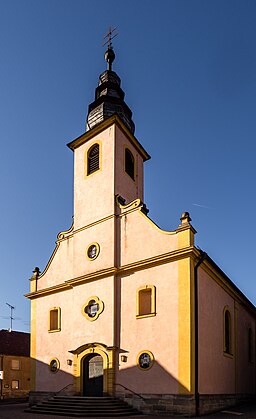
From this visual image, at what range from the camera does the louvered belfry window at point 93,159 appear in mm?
23172

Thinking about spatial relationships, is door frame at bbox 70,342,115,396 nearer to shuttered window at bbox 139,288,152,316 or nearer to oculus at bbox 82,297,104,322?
oculus at bbox 82,297,104,322

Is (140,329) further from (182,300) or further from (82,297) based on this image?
(82,297)

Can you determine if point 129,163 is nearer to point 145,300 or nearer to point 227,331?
point 145,300

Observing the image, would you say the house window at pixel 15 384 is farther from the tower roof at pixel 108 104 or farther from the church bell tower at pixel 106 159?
the tower roof at pixel 108 104

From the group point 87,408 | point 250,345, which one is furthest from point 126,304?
point 250,345

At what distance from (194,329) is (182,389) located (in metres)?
2.31

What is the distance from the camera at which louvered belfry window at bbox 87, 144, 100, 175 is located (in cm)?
2317

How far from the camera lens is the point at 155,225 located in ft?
62.6

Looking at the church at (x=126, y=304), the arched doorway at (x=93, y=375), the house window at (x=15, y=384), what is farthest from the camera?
the house window at (x=15, y=384)

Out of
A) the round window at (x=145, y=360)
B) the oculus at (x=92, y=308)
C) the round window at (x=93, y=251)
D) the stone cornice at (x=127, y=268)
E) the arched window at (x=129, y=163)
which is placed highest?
the arched window at (x=129, y=163)

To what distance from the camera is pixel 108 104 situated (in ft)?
80.2

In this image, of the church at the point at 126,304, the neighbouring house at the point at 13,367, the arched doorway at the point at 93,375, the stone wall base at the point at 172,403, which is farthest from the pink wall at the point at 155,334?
the neighbouring house at the point at 13,367

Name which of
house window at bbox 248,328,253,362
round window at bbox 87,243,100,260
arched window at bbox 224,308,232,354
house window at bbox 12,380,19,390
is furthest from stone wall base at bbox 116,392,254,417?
house window at bbox 12,380,19,390

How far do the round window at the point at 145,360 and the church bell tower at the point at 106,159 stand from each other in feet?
22.8
